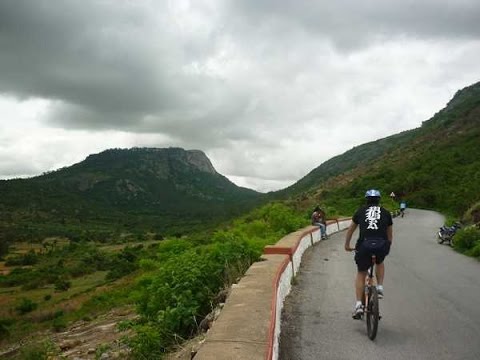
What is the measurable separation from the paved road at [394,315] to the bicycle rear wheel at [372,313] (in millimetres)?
129

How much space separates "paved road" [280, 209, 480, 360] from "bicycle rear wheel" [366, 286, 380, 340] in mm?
129

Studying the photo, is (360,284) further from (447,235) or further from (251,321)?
(447,235)

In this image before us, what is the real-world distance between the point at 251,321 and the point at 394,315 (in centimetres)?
332

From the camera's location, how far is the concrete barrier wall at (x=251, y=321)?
15.1ft

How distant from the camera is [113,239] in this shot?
127125 mm

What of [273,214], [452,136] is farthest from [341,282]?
[452,136]

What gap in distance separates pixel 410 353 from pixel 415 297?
3506 mm

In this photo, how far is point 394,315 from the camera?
778 centimetres

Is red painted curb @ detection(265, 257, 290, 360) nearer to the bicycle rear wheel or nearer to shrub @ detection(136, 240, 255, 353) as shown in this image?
shrub @ detection(136, 240, 255, 353)

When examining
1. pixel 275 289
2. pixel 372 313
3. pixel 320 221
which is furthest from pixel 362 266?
pixel 320 221

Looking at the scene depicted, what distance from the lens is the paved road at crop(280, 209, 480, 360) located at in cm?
605

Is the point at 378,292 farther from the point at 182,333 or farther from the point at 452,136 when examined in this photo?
the point at 452,136

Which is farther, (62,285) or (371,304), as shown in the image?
(62,285)

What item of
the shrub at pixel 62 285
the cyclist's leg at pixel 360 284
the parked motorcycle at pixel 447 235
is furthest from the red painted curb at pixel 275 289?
the shrub at pixel 62 285
